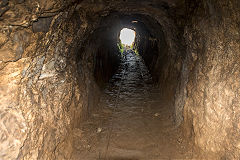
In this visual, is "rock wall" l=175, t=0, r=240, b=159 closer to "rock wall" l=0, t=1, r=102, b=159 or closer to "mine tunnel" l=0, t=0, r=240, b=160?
"mine tunnel" l=0, t=0, r=240, b=160

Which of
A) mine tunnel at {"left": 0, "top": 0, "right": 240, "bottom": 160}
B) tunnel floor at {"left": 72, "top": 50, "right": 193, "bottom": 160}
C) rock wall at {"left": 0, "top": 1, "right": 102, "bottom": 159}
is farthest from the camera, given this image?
tunnel floor at {"left": 72, "top": 50, "right": 193, "bottom": 160}

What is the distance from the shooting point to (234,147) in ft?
12.6

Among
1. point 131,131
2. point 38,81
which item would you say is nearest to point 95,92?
point 131,131

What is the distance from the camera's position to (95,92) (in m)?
8.52

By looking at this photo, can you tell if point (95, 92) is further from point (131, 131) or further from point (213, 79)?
point (213, 79)

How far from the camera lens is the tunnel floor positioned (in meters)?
5.36

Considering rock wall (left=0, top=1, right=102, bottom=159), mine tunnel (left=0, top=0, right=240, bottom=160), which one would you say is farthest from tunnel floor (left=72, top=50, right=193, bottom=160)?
rock wall (left=0, top=1, right=102, bottom=159)

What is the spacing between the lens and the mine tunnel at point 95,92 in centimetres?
331

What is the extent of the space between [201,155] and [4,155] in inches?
161

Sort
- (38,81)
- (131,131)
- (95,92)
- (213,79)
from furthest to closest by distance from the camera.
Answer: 1. (95,92)
2. (131,131)
3. (213,79)
4. (38,81)

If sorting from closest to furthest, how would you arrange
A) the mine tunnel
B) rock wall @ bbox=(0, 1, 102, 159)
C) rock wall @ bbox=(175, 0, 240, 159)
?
rock wall @ bbox=(0, 1, 102, 159)
the mine tunnel
rock wall @ bbox=(175, 0, 240, 159)

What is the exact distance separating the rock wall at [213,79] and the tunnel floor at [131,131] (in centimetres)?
74

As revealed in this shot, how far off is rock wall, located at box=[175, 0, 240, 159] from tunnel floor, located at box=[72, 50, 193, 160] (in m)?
0.74

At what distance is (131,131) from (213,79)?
3068 millimetres
